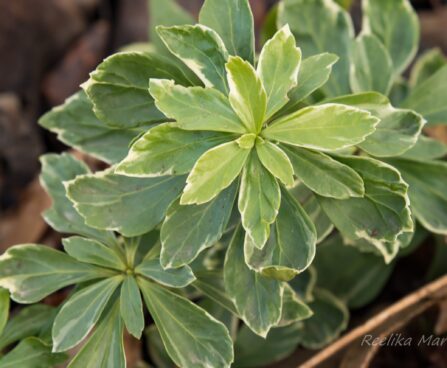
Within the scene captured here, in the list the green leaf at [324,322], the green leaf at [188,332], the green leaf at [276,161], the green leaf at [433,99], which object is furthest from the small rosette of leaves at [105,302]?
the green leaf at [433,99]

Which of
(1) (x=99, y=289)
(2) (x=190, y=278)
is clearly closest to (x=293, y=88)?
(2) (x=190, y=278)

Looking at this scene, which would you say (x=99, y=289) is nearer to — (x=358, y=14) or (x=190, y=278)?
(x=190, y=278)

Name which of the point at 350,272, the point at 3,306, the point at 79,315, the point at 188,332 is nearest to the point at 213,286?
the point at 188,332

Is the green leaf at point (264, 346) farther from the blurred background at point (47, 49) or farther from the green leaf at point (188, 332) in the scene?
the blurred background at point (47, 49)

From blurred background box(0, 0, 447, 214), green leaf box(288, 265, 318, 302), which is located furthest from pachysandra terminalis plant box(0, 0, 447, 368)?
blurred background box(0, 0, 447, 214)

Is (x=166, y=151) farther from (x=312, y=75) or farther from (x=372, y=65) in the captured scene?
(x=372, y=65)

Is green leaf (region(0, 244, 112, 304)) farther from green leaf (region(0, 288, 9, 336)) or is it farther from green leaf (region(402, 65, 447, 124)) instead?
green leaf (region(402, 65, 447, 124))
